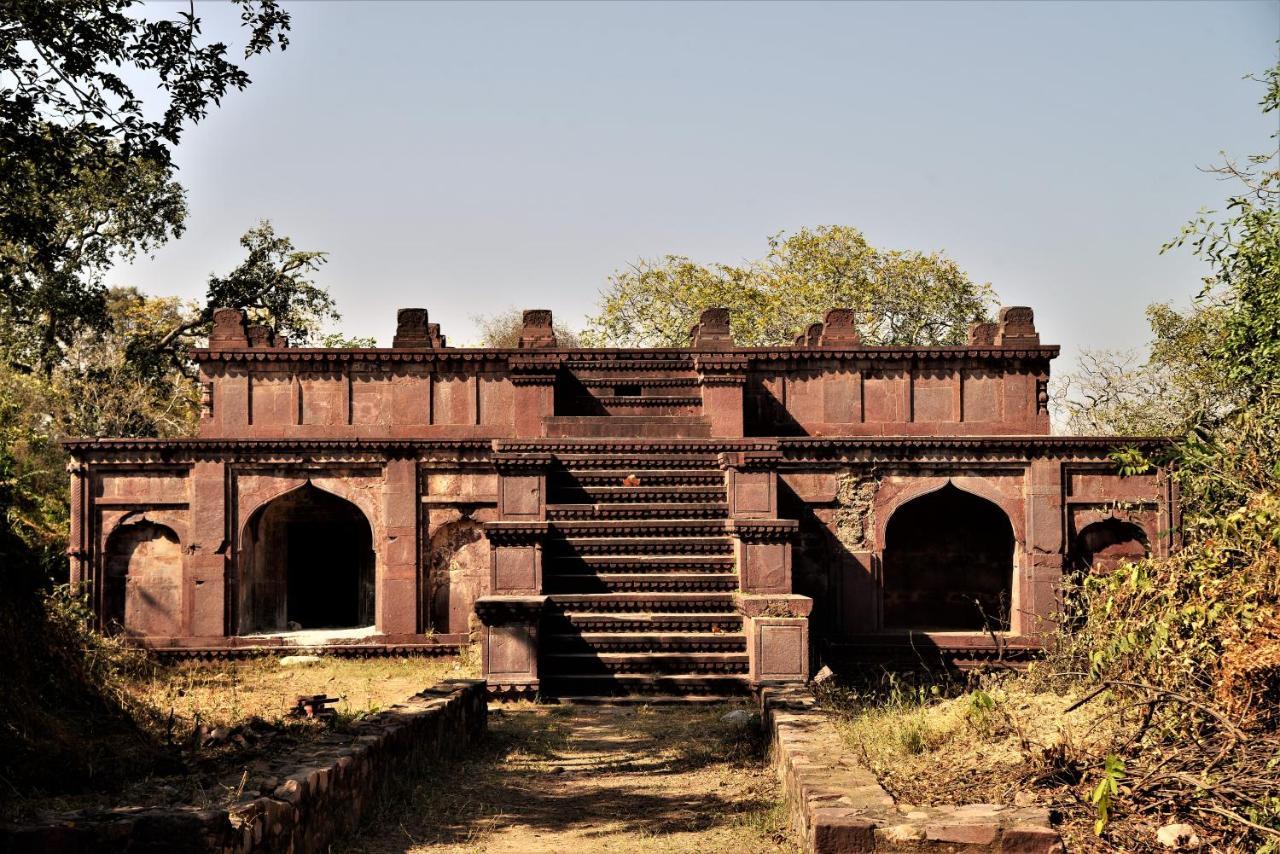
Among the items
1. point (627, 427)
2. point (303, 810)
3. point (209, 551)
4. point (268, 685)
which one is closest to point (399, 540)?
point (209, 551)

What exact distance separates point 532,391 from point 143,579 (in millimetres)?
6117

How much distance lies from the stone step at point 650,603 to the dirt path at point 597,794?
82.3 inches

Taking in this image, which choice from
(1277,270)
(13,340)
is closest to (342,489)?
(1277,270)

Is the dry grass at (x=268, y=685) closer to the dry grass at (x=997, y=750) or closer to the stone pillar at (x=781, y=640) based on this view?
the stone pillar at (x=781, y=640)

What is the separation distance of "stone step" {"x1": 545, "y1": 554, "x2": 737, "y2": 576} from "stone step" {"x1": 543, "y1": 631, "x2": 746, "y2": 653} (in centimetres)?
107

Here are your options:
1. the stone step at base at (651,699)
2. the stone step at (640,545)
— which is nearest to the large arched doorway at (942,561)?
the stone step at (640,545)

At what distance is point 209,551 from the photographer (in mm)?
18922

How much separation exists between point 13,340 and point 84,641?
19.4 m

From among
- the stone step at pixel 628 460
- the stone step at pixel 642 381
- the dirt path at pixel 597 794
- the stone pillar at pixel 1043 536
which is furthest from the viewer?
the stone step at pixel 642 381

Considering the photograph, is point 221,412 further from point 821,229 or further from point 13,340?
point 821,229

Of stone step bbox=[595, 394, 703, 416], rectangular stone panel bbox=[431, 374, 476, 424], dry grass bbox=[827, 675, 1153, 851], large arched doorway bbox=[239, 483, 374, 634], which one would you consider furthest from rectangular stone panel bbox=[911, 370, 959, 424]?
dry grass bbox=[827, 675, 1153, 851]

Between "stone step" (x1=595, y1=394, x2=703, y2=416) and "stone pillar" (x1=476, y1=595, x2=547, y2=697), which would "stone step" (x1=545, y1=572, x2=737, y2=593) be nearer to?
"stone pillar" (x1=476, y1=595, x2=547, y2=697)

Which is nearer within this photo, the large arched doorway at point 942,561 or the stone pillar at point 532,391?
the stone pillar at point 532,391

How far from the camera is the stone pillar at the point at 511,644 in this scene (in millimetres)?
13688
